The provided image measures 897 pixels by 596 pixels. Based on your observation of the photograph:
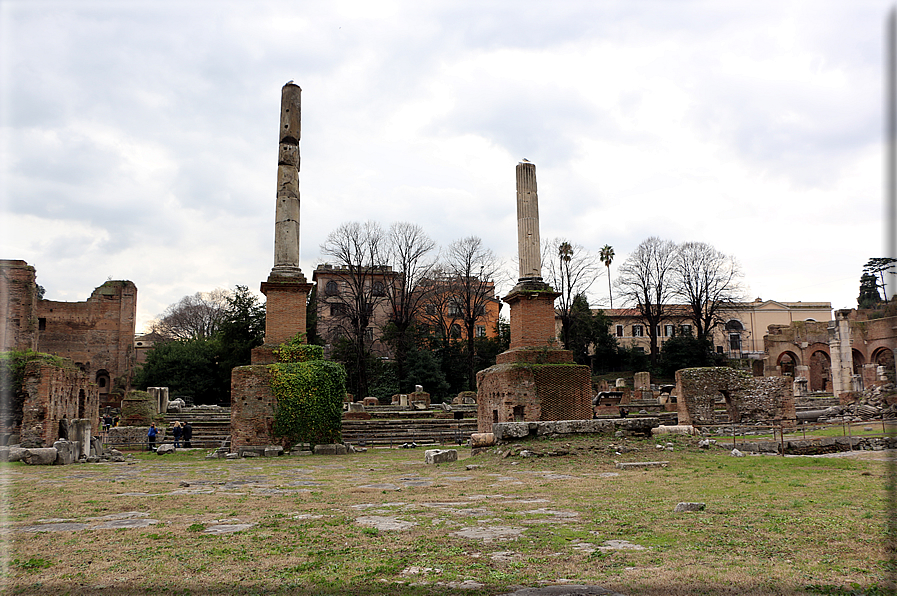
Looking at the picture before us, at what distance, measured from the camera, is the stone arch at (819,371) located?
44594 mm

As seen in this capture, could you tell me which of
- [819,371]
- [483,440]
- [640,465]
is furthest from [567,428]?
[819,371]

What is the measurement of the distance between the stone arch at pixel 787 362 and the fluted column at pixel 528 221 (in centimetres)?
3367

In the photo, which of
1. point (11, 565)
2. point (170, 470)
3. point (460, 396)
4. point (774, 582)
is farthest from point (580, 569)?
point (460, 396)

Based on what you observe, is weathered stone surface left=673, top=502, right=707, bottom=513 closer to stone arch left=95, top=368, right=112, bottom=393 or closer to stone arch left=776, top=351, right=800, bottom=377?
stone arch left=776, top=351, right=800, bottom=377

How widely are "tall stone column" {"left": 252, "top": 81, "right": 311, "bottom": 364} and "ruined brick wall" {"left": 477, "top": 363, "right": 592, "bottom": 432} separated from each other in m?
5.98

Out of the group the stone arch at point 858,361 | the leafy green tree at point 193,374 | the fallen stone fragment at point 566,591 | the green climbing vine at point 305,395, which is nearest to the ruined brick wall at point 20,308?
the leafy green tree at point 193,374

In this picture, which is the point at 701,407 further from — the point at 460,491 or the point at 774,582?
the point at 774,582

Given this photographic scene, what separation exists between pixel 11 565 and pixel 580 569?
3678 mm

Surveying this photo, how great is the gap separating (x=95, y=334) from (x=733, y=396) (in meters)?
47.0

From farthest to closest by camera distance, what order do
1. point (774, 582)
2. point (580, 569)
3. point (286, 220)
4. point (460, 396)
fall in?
1. point (460, 396)
2. point (286, 220)
3. point (580, 569)
4. point (774, 582)

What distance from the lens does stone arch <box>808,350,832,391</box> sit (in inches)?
1756

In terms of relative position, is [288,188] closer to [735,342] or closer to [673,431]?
[673,431]

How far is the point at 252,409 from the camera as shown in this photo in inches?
614

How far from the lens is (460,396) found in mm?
35344
